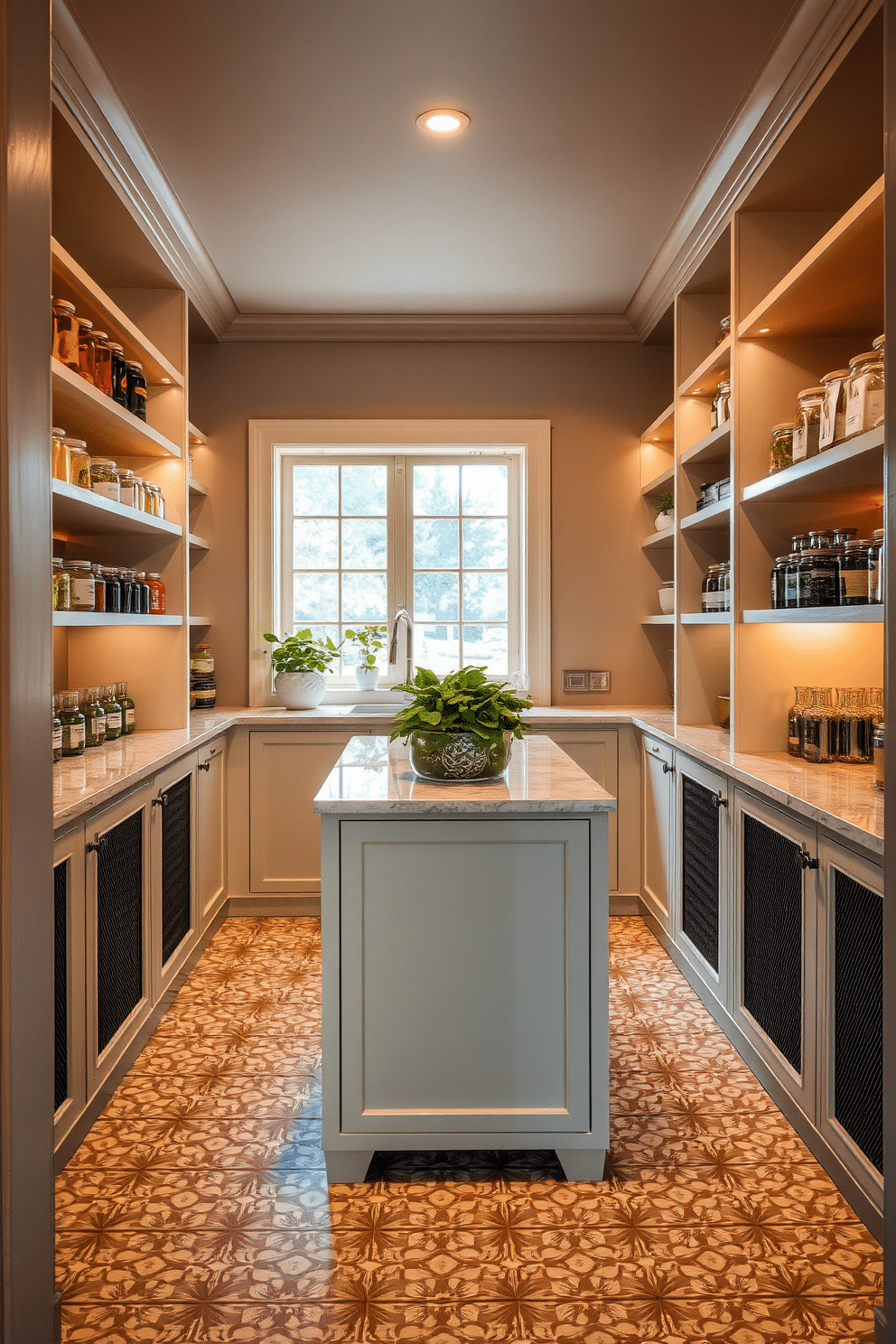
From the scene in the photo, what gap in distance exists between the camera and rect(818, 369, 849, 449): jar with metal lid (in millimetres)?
2393

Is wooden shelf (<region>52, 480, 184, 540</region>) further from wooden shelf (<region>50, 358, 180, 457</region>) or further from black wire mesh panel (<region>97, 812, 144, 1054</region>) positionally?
black wire mesh panel (<region>97, 812, 144, 1054</region>)

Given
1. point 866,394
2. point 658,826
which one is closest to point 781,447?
point 866,394

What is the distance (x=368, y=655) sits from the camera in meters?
4.65

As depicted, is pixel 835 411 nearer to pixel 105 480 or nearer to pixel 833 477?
pixel 833 477

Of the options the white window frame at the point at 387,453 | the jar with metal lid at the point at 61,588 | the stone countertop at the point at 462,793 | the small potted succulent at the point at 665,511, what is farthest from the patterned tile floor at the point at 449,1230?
the small potted succulent at the point at 665,511

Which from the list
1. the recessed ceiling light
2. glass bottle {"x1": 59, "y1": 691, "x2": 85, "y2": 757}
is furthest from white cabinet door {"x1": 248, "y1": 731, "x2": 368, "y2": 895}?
the recessed ceiling light

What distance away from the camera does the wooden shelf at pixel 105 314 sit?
258 cm

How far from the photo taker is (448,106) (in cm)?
268

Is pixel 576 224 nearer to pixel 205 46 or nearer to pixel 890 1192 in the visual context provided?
pixel 205 46

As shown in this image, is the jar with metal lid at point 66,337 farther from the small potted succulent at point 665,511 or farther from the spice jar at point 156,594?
the small potted succulent at point 665,511

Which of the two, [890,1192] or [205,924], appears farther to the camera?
[205,924]

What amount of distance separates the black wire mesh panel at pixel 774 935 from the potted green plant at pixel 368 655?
2.35m

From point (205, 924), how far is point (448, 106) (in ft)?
9.91

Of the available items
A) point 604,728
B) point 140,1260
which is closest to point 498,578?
point 604,728
